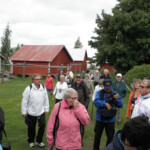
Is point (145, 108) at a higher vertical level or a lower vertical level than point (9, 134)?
higher

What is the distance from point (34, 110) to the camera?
16.4 ft

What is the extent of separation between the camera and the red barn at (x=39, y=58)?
30109mm

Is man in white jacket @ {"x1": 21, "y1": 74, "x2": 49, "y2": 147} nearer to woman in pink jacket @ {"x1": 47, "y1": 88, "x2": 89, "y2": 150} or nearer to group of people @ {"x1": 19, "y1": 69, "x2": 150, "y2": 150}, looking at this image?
group of people @ {"x1": 19, "y1": 69, "x2": 150, "y2": 150}

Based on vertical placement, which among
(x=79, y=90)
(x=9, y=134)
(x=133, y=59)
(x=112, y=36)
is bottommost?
(x=9, y=134)

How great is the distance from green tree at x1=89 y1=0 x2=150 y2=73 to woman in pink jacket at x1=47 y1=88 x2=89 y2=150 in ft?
55.4

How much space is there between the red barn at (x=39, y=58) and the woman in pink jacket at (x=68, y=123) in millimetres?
25968

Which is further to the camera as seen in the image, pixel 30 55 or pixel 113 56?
pixel 30 55

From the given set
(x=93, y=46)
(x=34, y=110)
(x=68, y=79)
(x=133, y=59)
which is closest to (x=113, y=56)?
(x=133, y=59)

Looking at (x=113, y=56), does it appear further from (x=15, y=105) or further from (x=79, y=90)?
(x=79, y=90)

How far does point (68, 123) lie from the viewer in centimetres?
334

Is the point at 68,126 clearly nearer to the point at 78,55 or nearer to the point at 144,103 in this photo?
the point at 144,103

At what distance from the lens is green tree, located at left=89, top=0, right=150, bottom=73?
18938 millimetres

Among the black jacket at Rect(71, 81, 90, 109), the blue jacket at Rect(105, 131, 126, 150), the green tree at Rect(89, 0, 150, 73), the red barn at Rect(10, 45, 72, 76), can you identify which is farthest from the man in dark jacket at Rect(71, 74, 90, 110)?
the red barn at Rect(10, 45, 72, 76)

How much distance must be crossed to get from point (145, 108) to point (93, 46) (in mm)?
32153
